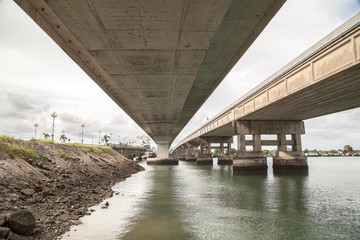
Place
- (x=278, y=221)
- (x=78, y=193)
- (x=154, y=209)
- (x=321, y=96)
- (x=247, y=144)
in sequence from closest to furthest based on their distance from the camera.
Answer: (x=278, y=221)
(x=154, y=209)
(x=78, y=193)
(x=321, y=96)
(x=247, y=144)

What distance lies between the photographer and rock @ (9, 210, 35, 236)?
7.06 metres

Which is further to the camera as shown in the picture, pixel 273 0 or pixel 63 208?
pixel 63 208

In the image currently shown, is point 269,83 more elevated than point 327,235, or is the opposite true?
point 269,83

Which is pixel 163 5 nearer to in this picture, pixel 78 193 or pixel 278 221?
pixel 278 221

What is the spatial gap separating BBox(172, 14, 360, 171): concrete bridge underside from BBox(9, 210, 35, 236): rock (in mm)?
16466

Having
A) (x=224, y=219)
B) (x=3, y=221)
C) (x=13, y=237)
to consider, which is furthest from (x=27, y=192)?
(x=224, y=219)

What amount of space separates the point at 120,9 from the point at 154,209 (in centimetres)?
Answer: 1014

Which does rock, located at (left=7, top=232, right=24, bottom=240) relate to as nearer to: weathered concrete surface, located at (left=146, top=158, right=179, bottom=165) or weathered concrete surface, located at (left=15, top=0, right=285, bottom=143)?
weathered concrete surface, located at (left=15, top=0, right=285, bottom=143)

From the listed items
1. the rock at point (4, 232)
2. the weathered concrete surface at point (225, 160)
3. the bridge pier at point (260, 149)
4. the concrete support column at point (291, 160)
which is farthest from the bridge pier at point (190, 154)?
the rock at point (4, 232)

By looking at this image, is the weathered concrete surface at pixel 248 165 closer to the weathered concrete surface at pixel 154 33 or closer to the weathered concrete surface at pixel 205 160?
the weathered concrete surface at pixel 154 33

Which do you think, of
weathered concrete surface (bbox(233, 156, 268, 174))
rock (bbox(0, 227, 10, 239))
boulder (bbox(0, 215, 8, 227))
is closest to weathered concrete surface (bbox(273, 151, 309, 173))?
weathered concrete surface (bbox(233, 156, 268, 174))

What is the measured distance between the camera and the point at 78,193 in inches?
565

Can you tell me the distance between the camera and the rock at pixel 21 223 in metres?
7.06

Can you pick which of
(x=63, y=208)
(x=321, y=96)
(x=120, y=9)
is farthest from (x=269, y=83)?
(x=63, y=208)
